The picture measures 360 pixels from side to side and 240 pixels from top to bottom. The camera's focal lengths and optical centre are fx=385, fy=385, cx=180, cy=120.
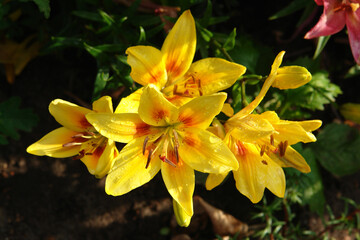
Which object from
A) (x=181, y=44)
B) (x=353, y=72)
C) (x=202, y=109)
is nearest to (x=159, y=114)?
(x=202, y=109)

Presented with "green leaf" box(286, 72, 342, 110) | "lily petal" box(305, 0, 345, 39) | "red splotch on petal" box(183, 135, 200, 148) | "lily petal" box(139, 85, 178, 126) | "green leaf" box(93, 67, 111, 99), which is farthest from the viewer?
Answer: "green leaf" box(286, 72, 342, 110)

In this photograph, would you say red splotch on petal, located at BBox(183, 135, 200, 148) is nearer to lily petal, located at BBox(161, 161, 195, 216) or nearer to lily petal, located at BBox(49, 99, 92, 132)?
lily petal, located at BBox(161, 161, 195, 216)

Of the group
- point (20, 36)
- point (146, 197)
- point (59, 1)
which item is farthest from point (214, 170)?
point (20, 36)

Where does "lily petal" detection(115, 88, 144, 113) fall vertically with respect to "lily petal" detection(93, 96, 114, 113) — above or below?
above

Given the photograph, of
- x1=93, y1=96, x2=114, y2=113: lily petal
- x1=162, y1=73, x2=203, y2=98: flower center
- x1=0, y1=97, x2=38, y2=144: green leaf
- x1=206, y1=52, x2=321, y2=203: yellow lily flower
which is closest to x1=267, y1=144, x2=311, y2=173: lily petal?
x1=206, y1=52, x2=321, y2=203: yellow lily flower

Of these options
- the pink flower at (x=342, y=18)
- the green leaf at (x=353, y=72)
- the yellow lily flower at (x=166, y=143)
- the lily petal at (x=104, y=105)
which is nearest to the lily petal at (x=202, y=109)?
the yellow lily flower at (x=166, y=143)

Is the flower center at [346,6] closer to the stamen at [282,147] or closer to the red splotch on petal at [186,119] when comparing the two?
the stamen at [282,147]
